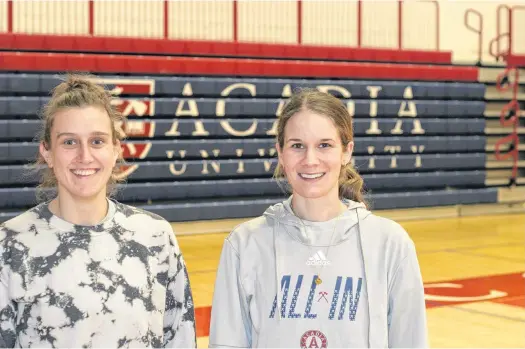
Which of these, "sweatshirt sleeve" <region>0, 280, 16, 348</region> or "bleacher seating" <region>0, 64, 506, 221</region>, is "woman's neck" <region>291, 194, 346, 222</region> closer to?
"sweatshirt sleeve" <region>0, 280, 16, 348</region>

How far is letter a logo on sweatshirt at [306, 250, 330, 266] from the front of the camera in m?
2.36

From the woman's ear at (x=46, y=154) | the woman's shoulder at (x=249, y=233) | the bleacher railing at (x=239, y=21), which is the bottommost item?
the woman's shoulder at (x=249, y=233)

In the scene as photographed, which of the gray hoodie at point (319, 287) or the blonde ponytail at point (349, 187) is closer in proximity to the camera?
the gray hoodie at point (319, 287)

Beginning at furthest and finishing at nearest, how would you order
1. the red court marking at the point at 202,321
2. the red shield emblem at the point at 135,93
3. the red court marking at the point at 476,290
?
1. the red shield emblem at the point at 135,93
2. the red court marking at the point at 476,290
3. the red court marking at the point at 202,321

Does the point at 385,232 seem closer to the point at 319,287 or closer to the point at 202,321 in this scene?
the point at 319,287

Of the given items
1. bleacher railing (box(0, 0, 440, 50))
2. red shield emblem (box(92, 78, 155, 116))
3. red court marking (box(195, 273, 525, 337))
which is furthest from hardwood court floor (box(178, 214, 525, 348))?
bleacher railing (box(0, 0, 440, 50))

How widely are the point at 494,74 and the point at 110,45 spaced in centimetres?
542

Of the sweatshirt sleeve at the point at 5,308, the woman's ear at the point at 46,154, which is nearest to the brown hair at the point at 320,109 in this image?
the woman's ear at the point at 46,154

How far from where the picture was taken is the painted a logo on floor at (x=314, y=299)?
232cm

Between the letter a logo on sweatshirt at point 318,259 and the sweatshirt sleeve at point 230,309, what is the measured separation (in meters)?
0.20

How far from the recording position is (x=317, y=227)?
2.40m

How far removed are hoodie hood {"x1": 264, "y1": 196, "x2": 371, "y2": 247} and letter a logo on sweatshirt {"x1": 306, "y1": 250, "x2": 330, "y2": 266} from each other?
26 mm

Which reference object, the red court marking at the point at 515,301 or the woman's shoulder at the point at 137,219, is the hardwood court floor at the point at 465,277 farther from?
the woman's shoulder at the point at 137,219

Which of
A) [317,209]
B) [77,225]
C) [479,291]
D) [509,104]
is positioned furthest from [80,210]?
[509,104]
